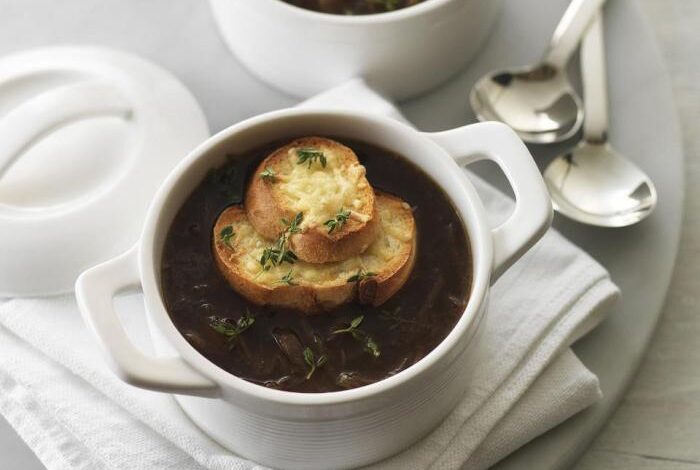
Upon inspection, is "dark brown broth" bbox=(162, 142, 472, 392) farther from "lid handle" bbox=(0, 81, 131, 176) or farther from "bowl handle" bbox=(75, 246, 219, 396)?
"lid handle" bbox=(0, 81, 131, 176)

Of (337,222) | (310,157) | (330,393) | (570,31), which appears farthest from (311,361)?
(570,31)

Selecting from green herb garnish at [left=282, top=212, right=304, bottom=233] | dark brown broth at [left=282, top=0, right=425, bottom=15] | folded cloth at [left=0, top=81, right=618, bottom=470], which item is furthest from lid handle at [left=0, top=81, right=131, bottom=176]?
green herb garnish at [left=282, top=212, right=304, bottom=233]

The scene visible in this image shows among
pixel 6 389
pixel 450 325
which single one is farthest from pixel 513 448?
pixel 6 389

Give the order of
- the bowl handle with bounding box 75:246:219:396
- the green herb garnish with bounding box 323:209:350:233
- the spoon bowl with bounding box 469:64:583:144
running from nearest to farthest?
the bowl handle with bounding box 75:246:219:396, the green herb garnish with bounding box 323:209:350:233, the spoon bowl with bounding box 469:64:583:144

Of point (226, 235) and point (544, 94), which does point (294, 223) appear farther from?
point (544, 94)

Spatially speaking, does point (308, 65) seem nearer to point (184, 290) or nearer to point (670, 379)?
point (184, 290)

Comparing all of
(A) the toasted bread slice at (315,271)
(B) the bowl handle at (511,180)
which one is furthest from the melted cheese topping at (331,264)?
(B) the bowl handle at (511,180)
